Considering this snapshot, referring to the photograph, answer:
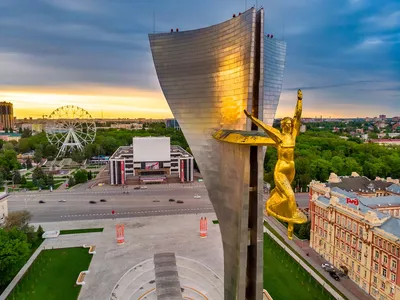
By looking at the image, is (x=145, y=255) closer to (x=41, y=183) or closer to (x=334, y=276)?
(x=334, y=276)

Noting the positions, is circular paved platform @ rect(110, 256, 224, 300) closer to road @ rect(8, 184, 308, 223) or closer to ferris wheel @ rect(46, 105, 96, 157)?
road @ rect(8, 184, 308, 223)

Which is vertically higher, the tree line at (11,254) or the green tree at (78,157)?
the green tree at (78,157)

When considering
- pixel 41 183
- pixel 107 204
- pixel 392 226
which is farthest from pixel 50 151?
pixel 392 226

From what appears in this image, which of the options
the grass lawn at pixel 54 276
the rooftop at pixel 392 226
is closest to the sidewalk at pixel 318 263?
the rooftop at pixel 392 226

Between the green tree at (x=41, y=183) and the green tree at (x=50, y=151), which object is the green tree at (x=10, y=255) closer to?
the green tree at (x=41, y=183)

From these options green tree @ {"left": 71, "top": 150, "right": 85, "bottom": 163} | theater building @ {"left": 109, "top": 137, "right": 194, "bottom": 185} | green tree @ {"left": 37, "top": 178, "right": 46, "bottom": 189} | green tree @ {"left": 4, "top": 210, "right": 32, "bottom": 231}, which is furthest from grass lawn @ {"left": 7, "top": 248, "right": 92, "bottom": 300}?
green tree @ {"left": 71, "top": 150, "right": 85, "bottom": 163}

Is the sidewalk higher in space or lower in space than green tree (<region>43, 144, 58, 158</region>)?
lower
